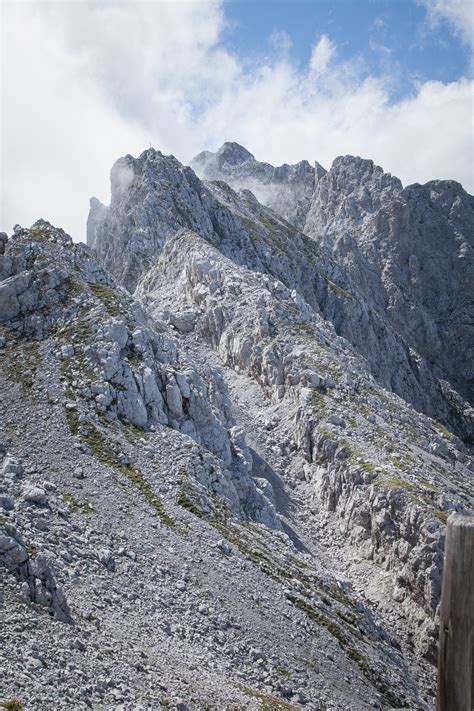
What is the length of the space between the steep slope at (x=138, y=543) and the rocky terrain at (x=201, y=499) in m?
0.14

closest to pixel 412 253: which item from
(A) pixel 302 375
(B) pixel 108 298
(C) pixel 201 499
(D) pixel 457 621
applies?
(A) pixel 302 375

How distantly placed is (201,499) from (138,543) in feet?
24.3

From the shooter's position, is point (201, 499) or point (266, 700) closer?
point (266, 700)

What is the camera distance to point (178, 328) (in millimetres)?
78625

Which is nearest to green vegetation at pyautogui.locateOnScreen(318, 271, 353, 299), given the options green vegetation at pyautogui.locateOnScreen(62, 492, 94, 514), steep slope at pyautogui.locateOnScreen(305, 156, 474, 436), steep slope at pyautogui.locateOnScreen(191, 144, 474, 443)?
steep slope at pyautogui.locateOnScreen(191, 144, 474, 443)

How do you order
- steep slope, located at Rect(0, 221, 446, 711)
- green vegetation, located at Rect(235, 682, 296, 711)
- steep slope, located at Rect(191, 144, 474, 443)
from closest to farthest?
steep slope, located at Rect(0, 221, 446, 711) → green vegetation, located at Rect(235, 682, 296, 711) → steep slope, located at Rect(191, 144, 474, 443)

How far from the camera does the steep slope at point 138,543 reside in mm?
20250

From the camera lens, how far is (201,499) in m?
39.1

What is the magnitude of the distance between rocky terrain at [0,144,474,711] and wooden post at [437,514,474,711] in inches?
529

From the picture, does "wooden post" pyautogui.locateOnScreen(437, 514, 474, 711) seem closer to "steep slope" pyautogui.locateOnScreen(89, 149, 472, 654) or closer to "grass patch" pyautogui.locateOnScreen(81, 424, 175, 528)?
"grass patch" pyautogui.locateOnScreen(81, 424, 175, 528)

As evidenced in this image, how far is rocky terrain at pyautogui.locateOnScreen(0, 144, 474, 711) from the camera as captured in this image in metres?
22.2

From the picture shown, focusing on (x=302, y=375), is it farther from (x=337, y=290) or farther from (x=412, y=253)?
(x=412, y=253)

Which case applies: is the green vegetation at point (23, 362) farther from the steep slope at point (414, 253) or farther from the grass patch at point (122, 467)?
the steep slope at point (414, 253)

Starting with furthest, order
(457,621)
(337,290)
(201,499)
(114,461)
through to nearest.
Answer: (337,290), (201,499), (114,461), (457,621)
